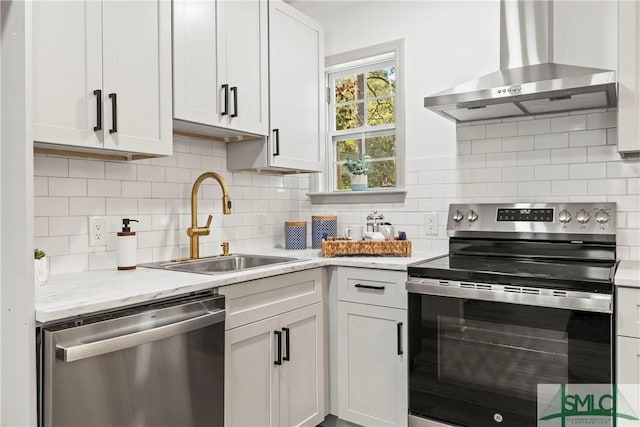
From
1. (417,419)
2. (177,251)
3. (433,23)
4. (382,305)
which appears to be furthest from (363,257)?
(433,23)

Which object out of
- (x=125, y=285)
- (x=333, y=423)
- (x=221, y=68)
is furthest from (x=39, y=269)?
(x=333, y=423)

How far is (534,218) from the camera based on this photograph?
90.6 inches

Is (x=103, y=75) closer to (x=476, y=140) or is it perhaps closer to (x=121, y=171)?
(x=121, y=171)

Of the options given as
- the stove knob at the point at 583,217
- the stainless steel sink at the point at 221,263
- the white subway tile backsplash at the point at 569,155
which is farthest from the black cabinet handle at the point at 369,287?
the white subway tile backsplash at the point at 569,155

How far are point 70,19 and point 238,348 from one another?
138 centimetres

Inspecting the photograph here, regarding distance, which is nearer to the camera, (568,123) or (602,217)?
(602,217)

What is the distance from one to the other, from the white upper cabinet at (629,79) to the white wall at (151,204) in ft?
6.36

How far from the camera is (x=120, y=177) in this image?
6.81 ft

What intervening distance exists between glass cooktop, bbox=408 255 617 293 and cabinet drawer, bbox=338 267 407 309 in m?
0.10

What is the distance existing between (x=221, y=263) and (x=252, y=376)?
0.75 metres

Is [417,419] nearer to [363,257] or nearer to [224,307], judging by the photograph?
[363,257]

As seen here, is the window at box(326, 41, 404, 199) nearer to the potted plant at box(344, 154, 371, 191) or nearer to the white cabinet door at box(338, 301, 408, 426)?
the potted plant at box(344, 154, 371, 191)

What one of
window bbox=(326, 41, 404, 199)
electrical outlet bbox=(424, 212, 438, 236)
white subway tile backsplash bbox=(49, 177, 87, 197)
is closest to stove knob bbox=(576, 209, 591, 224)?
electrical outlet bbox=(424, 212, 438, 236)

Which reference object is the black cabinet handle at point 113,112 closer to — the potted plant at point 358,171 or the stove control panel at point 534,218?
the potted plant at point 358,171
